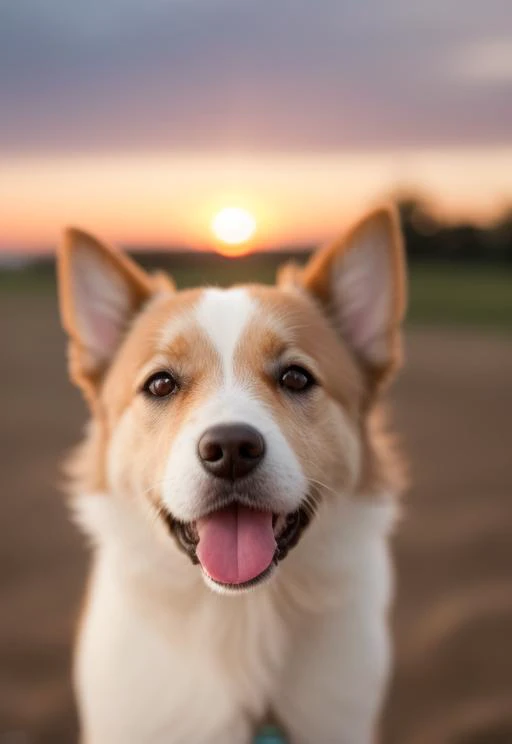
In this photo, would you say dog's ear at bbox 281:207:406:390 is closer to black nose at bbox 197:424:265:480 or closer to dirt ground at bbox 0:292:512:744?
black nose at bbox 197:424:265:480

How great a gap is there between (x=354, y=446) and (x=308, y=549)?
1.30ft

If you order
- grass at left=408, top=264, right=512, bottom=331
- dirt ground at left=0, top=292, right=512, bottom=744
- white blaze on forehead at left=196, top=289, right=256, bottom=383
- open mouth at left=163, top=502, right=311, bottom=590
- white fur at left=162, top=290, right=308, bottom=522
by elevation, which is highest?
white blaze on forehead at left=196, top=289, right=256, bottom=383

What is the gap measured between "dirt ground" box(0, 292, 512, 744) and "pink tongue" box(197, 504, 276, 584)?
6.01 ft

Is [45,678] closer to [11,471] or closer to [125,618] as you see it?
[125,618]

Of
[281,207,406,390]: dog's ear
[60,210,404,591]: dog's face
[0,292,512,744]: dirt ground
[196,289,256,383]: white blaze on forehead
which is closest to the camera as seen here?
[60,210,404,591]: dog's face

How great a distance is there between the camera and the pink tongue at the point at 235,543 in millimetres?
2723

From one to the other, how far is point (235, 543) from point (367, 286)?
45.1 inches

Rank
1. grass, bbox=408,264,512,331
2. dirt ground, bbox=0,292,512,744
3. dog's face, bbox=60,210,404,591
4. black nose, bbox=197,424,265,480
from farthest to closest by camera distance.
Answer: grass, bbox=408,264,512,331 < dirt ground, bbox=0,292,512,744 < dog's face, bbox=60,210,404,591 < black nose, bbox=197,424,265,480

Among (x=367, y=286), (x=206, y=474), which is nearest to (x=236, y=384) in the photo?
(x=206, y=474)

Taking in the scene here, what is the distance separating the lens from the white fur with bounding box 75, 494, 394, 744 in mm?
3084

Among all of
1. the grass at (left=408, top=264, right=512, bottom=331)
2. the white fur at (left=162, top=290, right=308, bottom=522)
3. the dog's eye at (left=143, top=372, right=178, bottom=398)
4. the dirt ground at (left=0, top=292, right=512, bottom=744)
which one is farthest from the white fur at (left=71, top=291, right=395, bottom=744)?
the grass at (left=408, top=264, right=512, bottom=331)

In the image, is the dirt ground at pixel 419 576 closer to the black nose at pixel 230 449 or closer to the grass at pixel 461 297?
the black nose at pixel 230 449

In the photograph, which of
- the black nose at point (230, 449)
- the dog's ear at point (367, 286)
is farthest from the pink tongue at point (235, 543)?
the dog's ear at point (367, 286)

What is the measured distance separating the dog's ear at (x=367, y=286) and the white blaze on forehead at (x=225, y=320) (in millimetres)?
425
